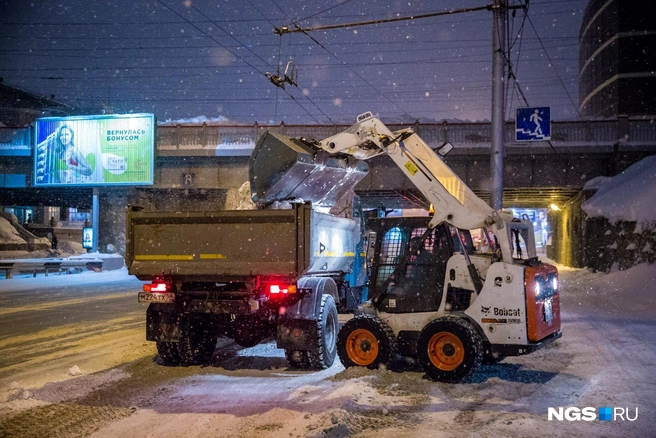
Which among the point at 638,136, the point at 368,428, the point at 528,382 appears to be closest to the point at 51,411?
the point at 368,428

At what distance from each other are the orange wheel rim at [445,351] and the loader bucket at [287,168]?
3461 millimetres

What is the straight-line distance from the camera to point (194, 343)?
9484 mm

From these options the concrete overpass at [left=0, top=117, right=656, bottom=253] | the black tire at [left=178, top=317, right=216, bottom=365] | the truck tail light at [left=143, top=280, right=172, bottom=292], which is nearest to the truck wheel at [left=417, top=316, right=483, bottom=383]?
the black tire at [left=178, top=317, right=216, bottom=365]

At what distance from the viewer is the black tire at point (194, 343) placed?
9320 millimetres

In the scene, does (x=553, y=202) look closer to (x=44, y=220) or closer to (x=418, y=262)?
(x=418, y=262)

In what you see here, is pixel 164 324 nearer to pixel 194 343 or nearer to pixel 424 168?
pixel 194 343

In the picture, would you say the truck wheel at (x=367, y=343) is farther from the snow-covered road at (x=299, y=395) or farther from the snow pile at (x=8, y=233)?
the snow pile at (x=8, y=233)

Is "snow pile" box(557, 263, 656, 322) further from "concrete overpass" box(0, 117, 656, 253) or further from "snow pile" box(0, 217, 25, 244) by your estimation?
"snow pile" box(0, 217, 25, 244)

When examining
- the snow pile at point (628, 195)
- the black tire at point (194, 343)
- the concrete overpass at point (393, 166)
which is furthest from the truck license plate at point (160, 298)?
the snow pile at point (628, 195)

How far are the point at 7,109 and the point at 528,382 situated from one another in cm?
7738

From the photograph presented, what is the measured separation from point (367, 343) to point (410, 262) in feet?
4.27

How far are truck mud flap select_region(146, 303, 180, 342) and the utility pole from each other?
8640 millimetres

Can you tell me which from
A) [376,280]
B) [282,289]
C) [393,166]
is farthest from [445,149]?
[393,166]

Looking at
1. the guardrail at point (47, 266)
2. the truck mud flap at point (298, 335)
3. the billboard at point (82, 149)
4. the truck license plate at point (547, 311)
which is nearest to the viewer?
the truck license plate at point (547, 311)
